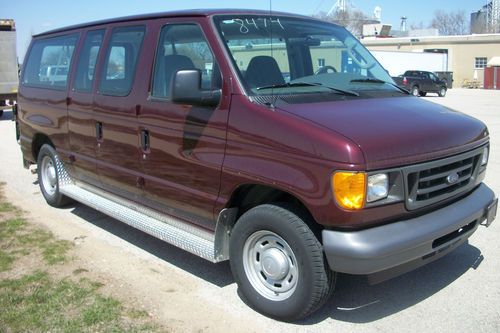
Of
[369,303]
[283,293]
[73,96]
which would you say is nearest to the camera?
[283,293]

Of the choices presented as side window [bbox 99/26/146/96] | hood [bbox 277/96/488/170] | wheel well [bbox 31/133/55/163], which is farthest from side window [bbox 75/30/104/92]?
hood [bbox 277/96/488/170]

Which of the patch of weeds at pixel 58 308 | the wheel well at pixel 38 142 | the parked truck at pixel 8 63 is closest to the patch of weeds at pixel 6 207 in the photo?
the wheel well at pixel 38 142

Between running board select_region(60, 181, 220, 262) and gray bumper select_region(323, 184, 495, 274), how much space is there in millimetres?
1118

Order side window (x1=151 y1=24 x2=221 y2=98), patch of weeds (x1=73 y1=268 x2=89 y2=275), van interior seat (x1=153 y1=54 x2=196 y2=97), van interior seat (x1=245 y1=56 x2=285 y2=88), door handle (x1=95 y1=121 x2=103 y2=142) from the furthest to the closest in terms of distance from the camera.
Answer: door handle (x1=95 y1=121 x2=103 y2=142), patch of weeds (x1=73 y1=268 x2=89 y2=275), van interior seat (x1=153 y1=54 x2=196 y2=97), side window (x1=151 y1=24 x2=221 y2=98), van interior seat (x1=245 y1=56 x2=285 y2=88)

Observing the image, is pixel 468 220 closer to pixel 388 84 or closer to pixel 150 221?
pixel 388 84

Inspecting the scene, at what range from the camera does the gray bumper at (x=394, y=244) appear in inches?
128

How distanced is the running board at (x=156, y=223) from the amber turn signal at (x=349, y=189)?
121 cm

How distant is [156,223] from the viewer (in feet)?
15.3

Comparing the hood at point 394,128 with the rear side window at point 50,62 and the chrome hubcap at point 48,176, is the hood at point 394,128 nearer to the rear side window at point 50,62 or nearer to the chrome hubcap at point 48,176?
the rear side window at point 50,62

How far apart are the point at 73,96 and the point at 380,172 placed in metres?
3.67

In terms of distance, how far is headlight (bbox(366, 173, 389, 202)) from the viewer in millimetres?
3271

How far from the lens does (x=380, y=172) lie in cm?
328

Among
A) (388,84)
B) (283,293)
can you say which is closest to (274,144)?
(283,293)

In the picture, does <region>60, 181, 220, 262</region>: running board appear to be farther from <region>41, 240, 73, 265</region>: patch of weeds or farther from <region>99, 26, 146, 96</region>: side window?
<region>99, 26, 146, 96</region>: side window
